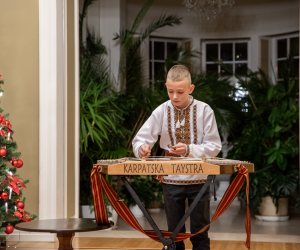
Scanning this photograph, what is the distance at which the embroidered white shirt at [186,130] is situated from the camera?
2.46 metres

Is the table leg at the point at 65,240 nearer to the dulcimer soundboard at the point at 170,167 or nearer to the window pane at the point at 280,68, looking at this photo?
the dulcimer soundboard at the point at 170,167

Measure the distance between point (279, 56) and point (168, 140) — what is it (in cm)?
453

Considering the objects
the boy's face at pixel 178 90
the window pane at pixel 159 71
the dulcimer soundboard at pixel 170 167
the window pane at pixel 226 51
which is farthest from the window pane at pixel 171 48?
the dulcimer soundboard at pixel 170 167

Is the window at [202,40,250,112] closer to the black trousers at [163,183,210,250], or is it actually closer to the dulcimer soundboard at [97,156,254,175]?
the black trousers at [163,183,210,250]

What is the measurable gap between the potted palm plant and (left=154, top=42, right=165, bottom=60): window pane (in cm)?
126

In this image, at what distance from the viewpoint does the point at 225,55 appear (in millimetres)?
6750

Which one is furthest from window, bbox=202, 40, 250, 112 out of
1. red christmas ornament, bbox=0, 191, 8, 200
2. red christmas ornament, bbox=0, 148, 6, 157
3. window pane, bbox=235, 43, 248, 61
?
red christmas ornament, bbox=0, 191, 8, 200

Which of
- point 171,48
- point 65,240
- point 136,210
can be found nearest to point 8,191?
point 65,240

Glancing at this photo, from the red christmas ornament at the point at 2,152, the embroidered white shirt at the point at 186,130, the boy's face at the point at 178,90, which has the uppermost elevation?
the boy's face at the point at 178,90

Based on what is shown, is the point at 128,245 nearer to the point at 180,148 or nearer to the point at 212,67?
the point at 180,148

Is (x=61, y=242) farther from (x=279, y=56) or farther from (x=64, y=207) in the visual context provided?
(x=279, y=56)

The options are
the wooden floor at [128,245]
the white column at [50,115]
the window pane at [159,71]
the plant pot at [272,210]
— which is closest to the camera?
the wooden floor at [128,245]

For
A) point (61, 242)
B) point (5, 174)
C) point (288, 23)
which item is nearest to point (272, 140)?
point (288, 23)

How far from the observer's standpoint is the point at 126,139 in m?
6.10
